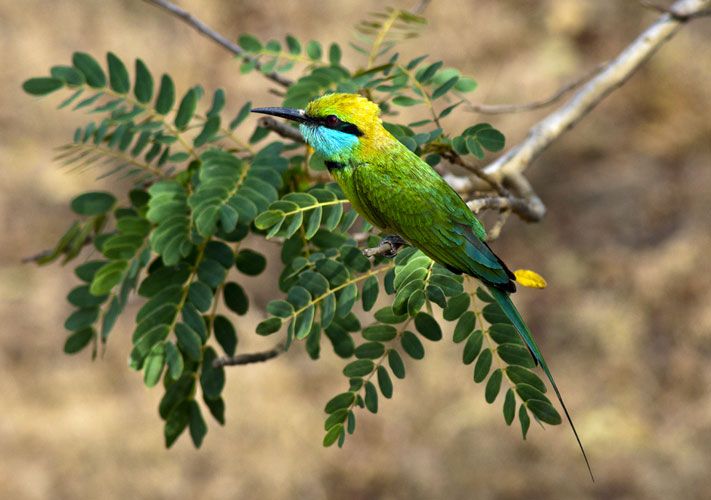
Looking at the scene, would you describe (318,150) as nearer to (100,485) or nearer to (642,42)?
(642,42)

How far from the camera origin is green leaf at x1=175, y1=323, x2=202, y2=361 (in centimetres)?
184

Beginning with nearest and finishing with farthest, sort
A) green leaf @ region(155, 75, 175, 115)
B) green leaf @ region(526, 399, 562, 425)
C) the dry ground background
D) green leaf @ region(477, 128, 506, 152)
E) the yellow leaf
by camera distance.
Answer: green leaf @ region(526, 399, 562, 425)
the yellow leaf
green leaf @ region(477, 128, 506, 152)
green leaf @ region(155, 75, 175, 115)
the dry ground background

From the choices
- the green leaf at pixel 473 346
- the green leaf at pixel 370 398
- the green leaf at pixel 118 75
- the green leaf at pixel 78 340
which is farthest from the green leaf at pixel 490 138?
the green leaf at pixel 78 340

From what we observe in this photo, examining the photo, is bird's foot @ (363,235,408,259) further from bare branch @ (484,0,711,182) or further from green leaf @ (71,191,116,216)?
green leaf @ (71,191,116,216)

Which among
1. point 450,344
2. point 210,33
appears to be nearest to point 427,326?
point 210,33

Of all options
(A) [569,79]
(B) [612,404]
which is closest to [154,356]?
(B) [612,404]

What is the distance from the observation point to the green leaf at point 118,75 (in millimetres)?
2293

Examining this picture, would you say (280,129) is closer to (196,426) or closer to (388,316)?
(388,316)

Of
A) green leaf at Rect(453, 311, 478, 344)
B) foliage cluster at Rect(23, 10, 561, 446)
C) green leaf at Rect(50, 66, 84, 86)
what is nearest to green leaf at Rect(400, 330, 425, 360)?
foliage cluster at Rect(23, 10, 561, 446)

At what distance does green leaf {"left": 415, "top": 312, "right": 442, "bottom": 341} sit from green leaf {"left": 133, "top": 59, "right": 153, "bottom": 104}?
1251 mm

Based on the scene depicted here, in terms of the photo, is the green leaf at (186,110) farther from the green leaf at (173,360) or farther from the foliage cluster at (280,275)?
the green leaf at (173,360)

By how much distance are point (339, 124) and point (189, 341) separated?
738 mm

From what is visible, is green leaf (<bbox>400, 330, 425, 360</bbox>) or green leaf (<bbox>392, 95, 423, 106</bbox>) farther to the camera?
green leaf (<bbox>392, 95, 423, 106</bbox>)

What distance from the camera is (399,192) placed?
69.6 inches
